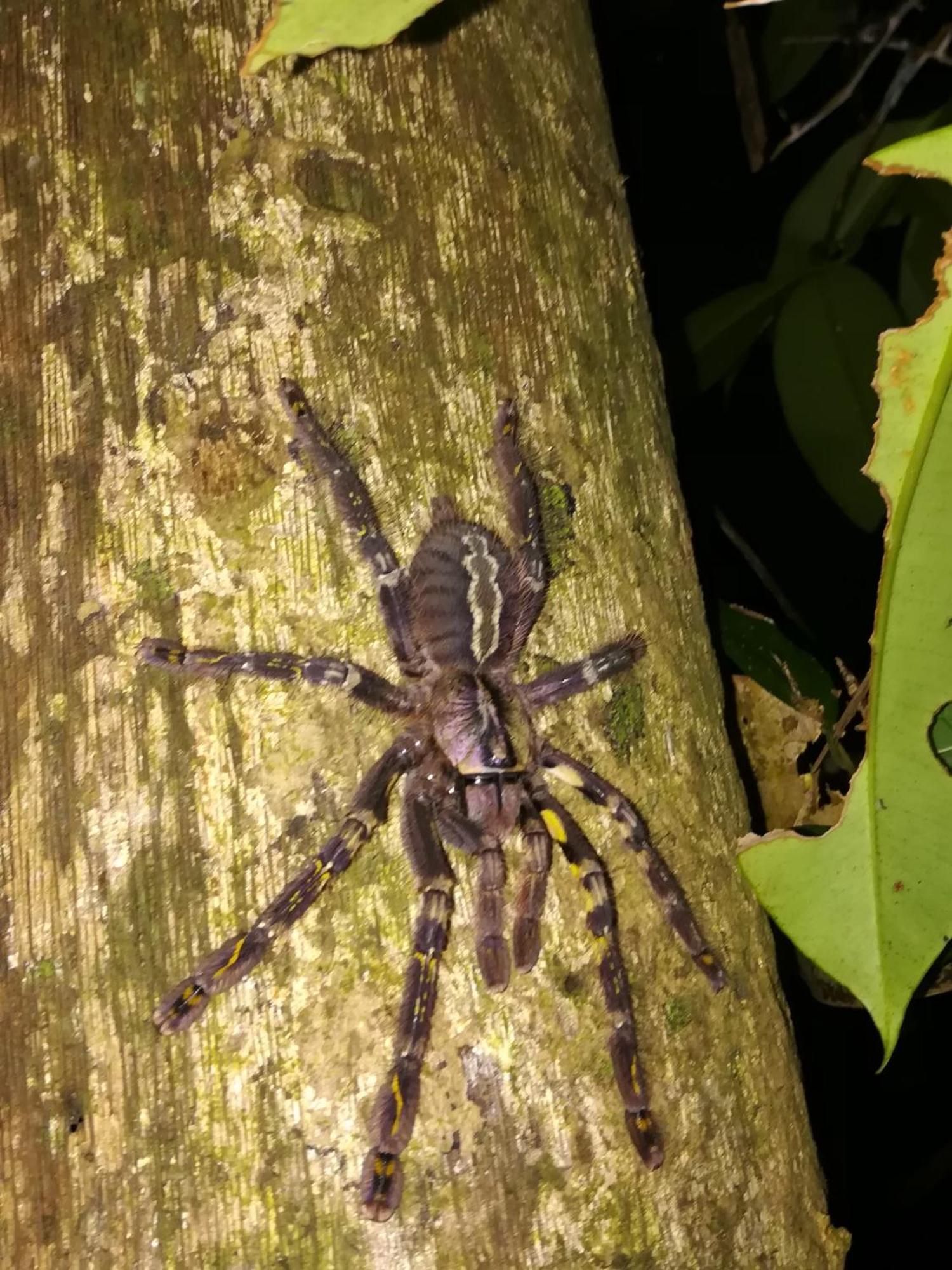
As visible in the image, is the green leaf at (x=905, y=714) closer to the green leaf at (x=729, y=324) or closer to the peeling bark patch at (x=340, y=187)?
the peeling bark patch at (x=340, y=187)

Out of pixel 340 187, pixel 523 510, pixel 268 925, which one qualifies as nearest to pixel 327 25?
pixel 340 187

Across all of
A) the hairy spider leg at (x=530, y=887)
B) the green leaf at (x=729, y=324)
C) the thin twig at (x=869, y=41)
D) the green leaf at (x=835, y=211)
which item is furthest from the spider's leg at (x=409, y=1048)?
the thin twig at (x=869, y=41)

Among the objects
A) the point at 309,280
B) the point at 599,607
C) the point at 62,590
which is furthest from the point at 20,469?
the point at 599,607

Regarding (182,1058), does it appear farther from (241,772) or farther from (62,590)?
(62,590)

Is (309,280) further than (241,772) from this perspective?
Yes

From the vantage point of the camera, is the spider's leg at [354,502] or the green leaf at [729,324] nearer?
the spider's leg at [354,502]

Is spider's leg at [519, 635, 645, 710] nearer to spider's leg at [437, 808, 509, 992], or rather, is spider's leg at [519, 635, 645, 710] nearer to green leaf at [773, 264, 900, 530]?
spider's leg at [437, 808, 509, 992]
